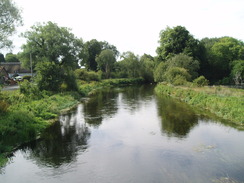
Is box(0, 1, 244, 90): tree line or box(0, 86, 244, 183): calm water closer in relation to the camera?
box(0, 86, 244, 183): calm water

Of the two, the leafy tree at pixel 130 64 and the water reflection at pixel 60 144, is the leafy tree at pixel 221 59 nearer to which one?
the leafy tree at pixel 130 64

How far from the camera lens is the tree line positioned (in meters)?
37.9

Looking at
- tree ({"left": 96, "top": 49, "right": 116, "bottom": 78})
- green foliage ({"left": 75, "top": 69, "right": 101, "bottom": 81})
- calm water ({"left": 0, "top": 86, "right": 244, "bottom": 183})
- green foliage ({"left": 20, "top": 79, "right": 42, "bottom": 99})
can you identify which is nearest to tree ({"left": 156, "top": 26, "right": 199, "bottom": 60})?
green foliage ({"left": 75, "top": 69, "right": 101, "bottom": 81})

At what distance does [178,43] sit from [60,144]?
5191 centimetres

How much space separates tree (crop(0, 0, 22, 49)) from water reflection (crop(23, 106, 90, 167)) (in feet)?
32.9

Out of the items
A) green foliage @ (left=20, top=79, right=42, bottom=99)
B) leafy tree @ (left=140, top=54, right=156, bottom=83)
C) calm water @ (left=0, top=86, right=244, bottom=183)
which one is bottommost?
calm water @ (left=0, top=86, right=244, bottom=183)

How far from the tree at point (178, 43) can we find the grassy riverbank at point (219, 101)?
23374 mm

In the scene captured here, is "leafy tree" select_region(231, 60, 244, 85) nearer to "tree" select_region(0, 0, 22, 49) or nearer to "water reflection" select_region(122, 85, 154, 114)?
"water reflection" select_region(122, 85, 154, 114)

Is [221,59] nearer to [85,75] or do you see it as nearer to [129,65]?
[129,65]

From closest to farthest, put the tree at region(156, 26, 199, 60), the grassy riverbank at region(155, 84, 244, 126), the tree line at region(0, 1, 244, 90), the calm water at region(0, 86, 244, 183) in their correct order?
the calm water at region(0, 86, 244, 183) < the grassy riverbank at region(155, 84, 244, 126) < the tree line at region(0, 1, 244, 90) < the tree at region(156, 26, 199, 60)

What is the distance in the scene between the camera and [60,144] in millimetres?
14812

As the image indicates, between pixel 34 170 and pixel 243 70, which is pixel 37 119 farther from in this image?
pixel 243 70

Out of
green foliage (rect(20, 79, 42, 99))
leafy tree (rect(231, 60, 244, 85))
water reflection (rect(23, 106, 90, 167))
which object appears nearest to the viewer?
water reflection (rect(23, 106, 90, 167))

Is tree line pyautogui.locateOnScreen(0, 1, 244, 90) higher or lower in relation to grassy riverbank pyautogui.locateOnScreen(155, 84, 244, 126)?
higher
